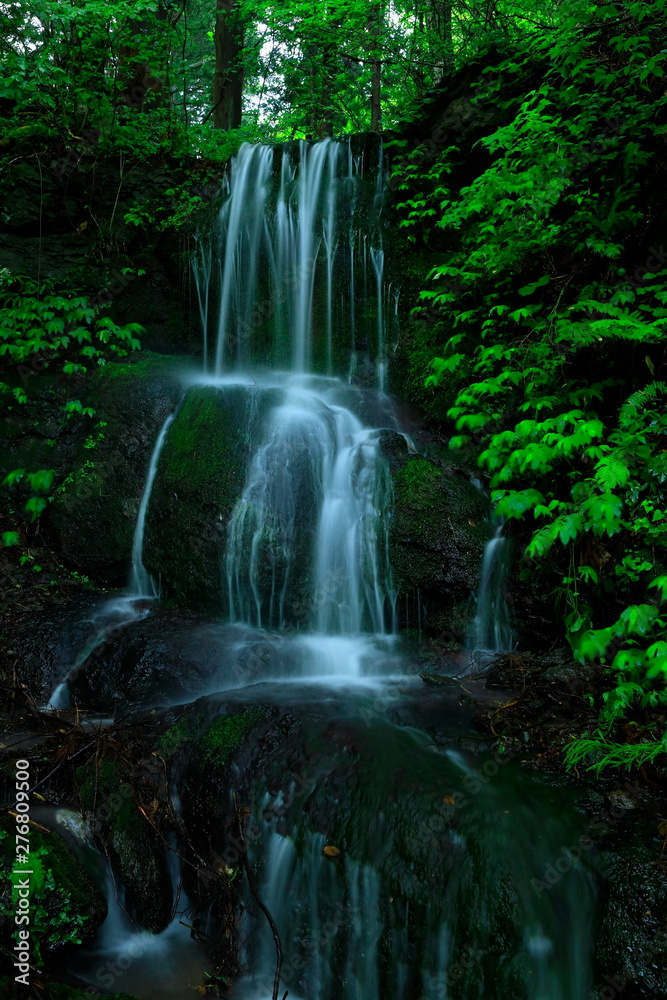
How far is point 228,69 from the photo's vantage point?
37.1 feet

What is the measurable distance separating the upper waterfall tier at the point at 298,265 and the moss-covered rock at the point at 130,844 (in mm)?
5619

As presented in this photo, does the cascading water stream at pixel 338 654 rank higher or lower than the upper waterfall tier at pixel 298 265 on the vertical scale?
lower

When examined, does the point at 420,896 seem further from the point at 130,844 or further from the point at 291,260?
the point at 291,260

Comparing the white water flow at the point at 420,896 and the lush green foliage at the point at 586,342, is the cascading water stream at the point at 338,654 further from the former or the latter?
the lush green foliage at the point at 586,342

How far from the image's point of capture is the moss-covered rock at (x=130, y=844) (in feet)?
11.4

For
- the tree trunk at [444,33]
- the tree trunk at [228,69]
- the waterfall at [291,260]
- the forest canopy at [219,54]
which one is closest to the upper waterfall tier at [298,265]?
the waterfall at [291,260]

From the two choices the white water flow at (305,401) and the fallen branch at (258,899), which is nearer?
the fallen branch at (258,899)

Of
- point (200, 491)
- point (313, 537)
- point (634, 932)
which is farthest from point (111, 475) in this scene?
point (634, 932)

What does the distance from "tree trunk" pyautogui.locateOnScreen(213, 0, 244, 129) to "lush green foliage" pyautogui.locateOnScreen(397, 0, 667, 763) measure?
695cm

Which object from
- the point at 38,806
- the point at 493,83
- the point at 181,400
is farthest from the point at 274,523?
the point at 493,83

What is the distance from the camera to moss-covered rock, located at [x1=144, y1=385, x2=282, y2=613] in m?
5.95

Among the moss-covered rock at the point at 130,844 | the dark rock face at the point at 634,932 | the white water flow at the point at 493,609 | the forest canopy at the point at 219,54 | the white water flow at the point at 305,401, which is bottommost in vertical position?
the moss-covered rock at the point at 130,844

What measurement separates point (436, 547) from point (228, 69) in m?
10.7

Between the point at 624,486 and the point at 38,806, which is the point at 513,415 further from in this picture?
the point at 38,806
